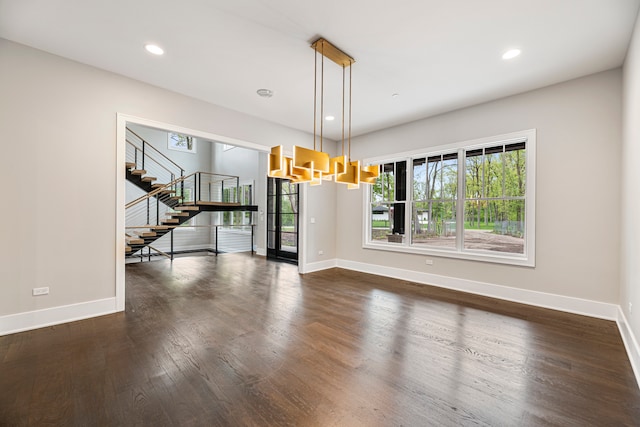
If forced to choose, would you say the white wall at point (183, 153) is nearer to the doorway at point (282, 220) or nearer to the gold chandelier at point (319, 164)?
the doorway at point (282, 220)

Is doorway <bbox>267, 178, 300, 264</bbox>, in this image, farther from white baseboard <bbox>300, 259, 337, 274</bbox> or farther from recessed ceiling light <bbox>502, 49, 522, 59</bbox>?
recessed ceiling light <bbox>502, 49, 522, 59</bbox>

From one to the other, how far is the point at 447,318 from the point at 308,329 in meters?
1.76

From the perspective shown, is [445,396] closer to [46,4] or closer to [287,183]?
[46,4]

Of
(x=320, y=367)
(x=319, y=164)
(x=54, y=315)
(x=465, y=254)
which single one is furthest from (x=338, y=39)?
(x=54, y=315)

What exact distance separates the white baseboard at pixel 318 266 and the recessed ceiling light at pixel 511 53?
4732mm

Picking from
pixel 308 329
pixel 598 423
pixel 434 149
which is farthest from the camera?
pixel 434 149

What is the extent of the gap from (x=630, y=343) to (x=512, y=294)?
1.56 m

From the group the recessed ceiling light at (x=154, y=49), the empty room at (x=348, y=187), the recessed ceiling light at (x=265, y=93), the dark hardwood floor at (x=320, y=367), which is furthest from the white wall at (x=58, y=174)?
the recessed ceiling light at (x=265, y=93)

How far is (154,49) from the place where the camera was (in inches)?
120

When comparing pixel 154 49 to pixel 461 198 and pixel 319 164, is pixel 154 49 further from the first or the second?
pixel 461 198

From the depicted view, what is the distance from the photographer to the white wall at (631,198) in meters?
2.40

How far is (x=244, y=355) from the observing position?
252 centimetres

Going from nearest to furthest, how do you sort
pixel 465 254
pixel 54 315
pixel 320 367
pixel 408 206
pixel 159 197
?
pixel 320 367, pixel 54 315, pixel 465 254, pixel 408 206, pixel 159 197

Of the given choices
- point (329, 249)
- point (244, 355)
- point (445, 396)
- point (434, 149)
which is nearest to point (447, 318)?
point (445, 396)
